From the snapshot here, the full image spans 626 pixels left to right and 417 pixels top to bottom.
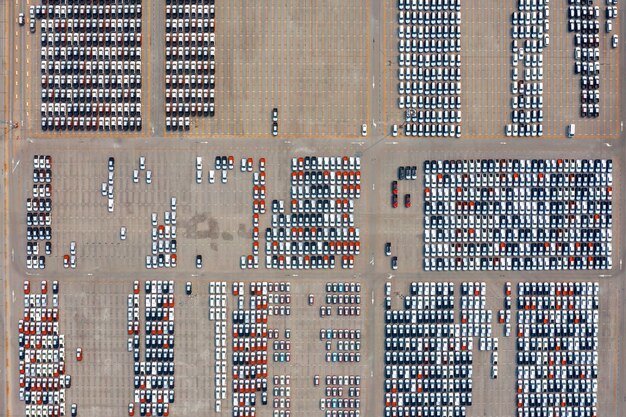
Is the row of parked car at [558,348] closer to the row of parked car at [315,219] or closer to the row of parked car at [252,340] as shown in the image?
the row of parked car at [315,219]

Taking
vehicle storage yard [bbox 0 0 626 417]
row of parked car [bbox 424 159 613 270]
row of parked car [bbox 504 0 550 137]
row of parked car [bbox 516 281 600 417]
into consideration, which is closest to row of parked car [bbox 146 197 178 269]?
vehicle storage yard [bbox 0 0 626 417]

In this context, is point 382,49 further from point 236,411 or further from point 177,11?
point 236,411

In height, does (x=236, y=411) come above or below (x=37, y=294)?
below

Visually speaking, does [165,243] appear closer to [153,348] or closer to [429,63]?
[153,348]

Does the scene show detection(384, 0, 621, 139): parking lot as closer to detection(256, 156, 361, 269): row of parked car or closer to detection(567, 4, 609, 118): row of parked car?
detection(567, 4, 609, 118): row of parked car

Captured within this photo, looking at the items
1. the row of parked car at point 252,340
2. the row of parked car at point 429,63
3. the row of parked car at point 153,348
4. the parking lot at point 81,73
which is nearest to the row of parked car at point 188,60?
the parking lot at point 81,73

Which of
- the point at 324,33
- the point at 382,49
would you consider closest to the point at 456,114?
the point at 382,49
